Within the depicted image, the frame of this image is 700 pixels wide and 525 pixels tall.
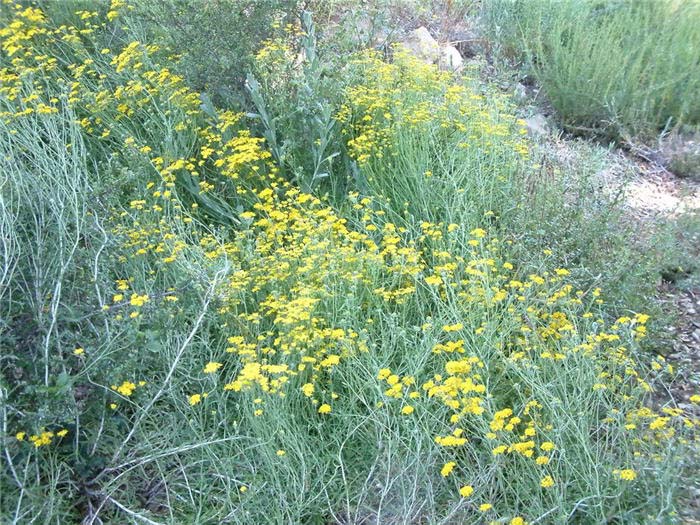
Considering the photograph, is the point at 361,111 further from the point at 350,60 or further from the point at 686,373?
the point at 686,373

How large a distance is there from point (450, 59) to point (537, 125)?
3.14ft

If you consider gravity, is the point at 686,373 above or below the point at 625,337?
below

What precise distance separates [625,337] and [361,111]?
2.49 meters

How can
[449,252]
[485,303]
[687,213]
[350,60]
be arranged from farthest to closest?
[350,60]
[687,213]
[449,252]
[485,303]

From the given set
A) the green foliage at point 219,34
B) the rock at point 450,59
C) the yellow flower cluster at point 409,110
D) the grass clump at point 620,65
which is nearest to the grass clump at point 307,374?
the yellow flower cluster at point 409,110

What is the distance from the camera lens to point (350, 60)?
522cm

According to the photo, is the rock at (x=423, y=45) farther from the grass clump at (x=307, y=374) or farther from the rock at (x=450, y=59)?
the grass clump at (x=307, y=374)

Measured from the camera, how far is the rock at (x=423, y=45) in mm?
6160

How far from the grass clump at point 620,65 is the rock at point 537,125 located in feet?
0.54

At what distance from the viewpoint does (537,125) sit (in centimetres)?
575

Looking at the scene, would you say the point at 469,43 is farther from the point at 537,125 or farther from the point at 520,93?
the point at 537,125

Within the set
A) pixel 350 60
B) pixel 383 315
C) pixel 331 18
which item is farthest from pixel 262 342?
pixel 331 18

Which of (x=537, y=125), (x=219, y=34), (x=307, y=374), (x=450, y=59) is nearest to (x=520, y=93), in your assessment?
(x=537, y=125)

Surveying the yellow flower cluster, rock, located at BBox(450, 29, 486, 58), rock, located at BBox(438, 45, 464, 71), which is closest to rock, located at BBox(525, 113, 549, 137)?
the yellow flower cluster
